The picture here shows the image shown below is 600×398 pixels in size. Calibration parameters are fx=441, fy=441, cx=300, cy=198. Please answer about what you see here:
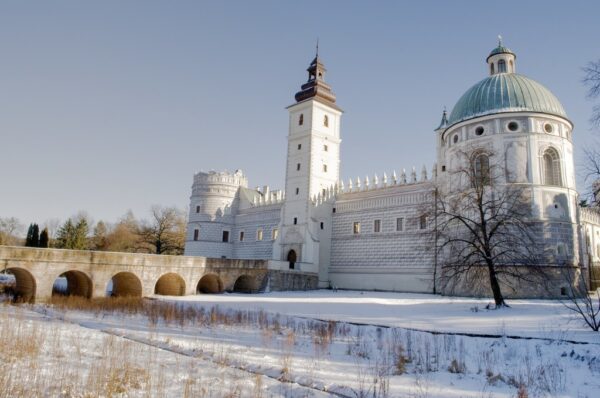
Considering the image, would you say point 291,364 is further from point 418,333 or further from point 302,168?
point 302,168

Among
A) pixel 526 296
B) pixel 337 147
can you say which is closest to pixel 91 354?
pixel 526 296

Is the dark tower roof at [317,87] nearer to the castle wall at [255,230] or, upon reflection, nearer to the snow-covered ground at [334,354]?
the castle wall at [255,230]

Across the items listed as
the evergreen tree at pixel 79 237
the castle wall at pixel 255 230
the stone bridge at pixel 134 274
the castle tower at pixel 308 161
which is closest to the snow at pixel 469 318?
the stone bridge at pixel 134 274

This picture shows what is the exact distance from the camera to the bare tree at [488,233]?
1777 cm

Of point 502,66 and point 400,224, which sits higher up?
point 502,66

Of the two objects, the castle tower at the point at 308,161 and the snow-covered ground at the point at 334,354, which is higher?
the castle tower at the point at 308,161

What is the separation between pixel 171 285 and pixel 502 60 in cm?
2597

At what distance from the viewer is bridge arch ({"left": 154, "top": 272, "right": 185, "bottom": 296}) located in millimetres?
27534

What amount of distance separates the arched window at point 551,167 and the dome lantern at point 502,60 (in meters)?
6.47

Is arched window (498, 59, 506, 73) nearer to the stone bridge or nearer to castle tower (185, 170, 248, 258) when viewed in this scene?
the stone bridge

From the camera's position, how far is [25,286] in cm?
2281

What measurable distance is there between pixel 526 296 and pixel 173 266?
19829 millimetres

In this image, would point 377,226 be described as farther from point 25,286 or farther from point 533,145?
point 25,286

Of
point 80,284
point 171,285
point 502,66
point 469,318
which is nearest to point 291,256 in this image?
point 171,285
